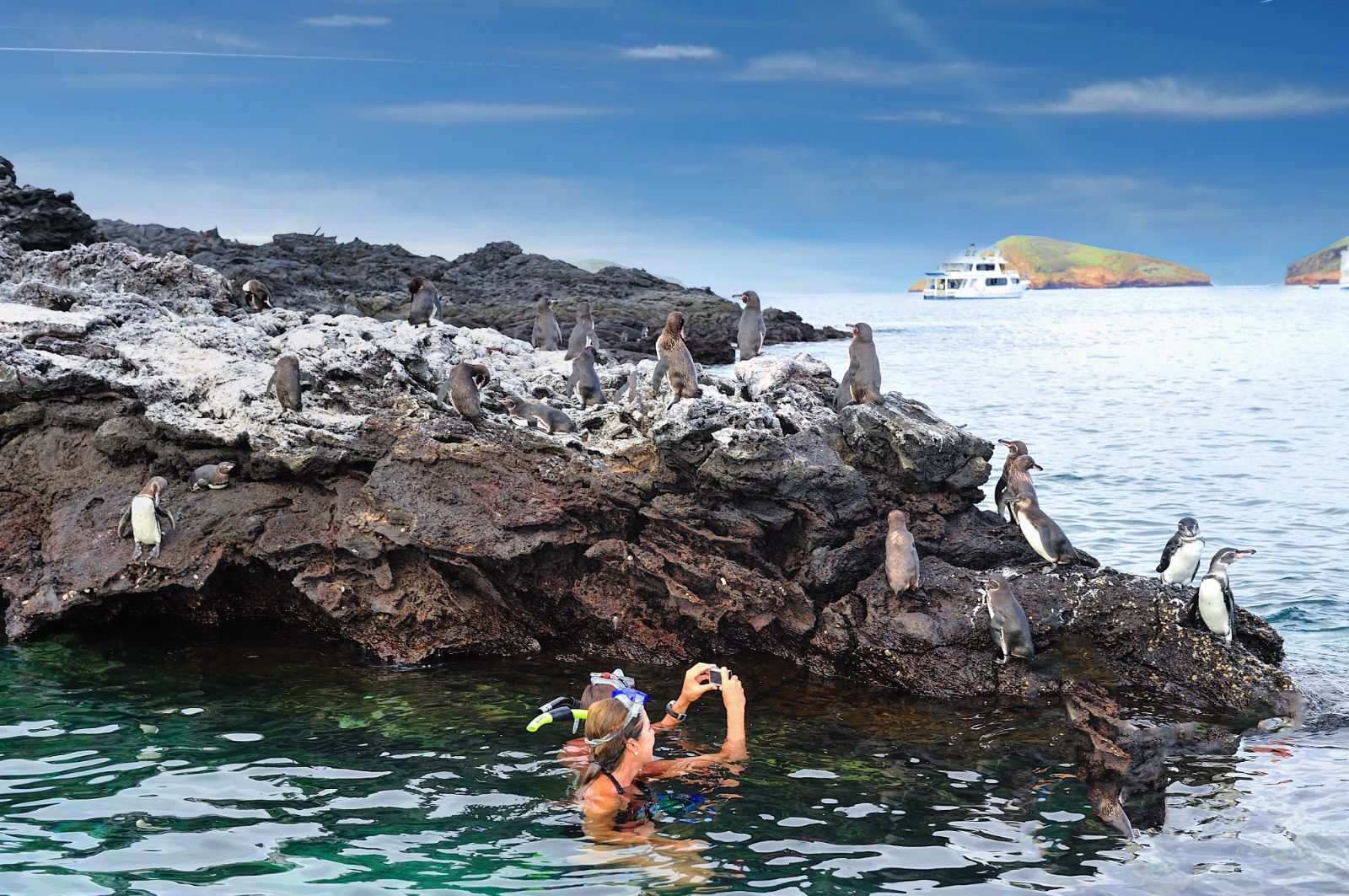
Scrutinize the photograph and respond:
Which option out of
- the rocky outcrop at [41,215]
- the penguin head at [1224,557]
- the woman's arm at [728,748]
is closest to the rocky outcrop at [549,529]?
the penguin head at [1224,557]

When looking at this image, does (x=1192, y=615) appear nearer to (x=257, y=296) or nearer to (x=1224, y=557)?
(x=1224, y=557)

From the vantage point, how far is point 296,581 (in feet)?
32.4

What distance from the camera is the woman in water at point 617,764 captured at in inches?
260

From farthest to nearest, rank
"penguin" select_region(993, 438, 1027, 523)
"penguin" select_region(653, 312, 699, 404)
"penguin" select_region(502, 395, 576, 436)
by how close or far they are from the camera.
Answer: "penguin" select_region(993, 438, 1027, 523) → "penguin" select_region(502, 395, 576, 436) → "penguin" select_region(653, 312, 699, 404)

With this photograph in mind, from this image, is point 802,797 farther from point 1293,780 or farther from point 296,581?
point 296,581

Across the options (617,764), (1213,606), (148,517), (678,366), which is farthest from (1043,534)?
(148,517)

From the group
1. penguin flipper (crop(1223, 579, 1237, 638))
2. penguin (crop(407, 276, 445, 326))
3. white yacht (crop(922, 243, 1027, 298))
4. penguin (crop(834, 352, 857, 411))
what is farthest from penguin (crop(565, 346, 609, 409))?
white yacht (crop(922, 243, 1027, 298))

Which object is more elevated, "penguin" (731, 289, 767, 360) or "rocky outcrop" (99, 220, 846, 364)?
"rocky outcrop" (99, 220, 846, 364)

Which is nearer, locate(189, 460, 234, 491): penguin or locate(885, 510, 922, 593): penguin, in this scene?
locate(885, 510, 922, 593): penguin

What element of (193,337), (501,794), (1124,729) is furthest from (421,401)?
(1124,729)

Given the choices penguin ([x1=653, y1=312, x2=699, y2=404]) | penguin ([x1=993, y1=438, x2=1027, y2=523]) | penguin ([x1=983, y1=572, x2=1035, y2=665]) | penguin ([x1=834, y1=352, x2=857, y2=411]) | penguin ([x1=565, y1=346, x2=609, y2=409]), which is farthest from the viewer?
penguin ([x1=565, y1=346, x2=609, y2=409])

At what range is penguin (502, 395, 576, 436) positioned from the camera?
1038 cm

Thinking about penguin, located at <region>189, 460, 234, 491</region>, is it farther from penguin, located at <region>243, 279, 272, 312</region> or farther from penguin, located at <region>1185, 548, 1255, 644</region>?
penguin, located at <region>1185, 548, 1255, 644</region>

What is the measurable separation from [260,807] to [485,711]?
208cm
